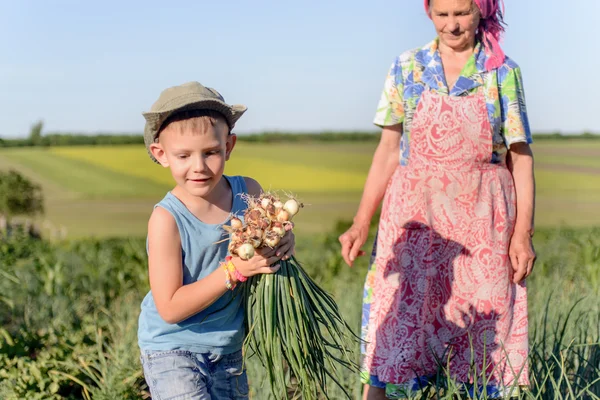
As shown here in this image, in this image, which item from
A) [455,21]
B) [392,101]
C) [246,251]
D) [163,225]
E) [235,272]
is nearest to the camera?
[246,251]

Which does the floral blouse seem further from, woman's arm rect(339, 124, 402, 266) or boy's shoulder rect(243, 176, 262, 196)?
boy's shoulder rect(243, 176, 262, 196)

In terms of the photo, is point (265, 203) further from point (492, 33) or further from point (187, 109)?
point (492, 33)

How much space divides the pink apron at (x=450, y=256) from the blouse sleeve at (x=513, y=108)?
3.2 inches

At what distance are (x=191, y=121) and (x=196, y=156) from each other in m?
0.11

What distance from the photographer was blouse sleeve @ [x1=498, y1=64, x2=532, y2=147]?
9.89ft

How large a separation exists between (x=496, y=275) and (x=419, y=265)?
0.30 metres

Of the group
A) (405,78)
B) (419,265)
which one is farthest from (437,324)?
(405,78)

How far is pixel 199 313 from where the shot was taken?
2.32 m

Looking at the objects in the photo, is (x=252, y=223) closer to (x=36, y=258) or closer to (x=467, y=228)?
(x=467, y=228)

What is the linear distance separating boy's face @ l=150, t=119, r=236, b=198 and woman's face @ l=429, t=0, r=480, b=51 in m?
1.18

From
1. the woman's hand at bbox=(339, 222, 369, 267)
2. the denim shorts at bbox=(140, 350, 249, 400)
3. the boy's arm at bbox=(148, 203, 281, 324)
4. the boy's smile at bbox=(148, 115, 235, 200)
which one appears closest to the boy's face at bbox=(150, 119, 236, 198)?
the boy's smile at bbox=(148, 115, 235, 200)

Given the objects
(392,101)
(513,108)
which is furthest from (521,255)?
(392,101)

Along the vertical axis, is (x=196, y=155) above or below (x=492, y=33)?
below

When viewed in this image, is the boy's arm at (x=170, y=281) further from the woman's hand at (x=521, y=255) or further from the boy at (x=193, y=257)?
the woman's hand at (x=521, y=255)
